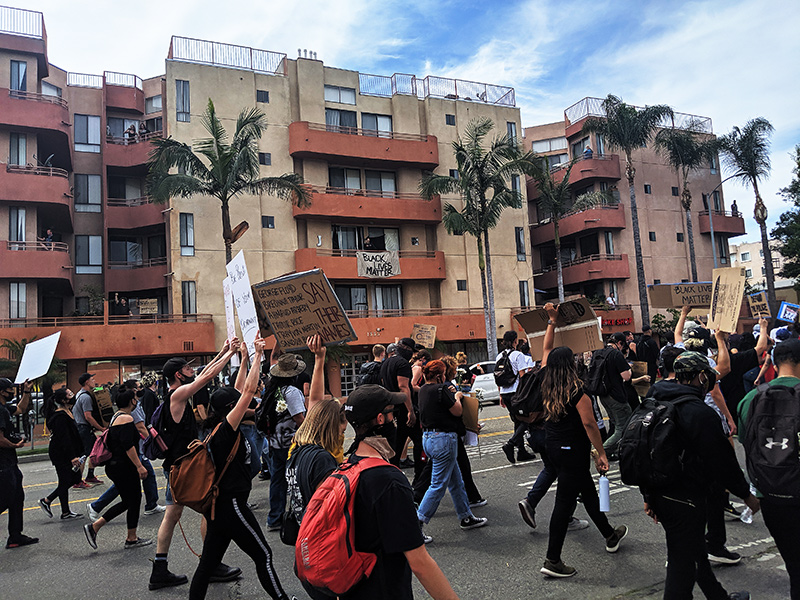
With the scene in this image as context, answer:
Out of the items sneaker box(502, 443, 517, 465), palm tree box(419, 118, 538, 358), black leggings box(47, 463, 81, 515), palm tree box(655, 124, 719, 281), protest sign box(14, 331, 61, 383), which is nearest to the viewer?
black leggings box(47, 463, 81, 515)

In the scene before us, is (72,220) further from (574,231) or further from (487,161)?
(574,231)

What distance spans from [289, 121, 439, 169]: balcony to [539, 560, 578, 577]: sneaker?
29074 millimetres

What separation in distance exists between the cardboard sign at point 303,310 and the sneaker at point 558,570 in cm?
240

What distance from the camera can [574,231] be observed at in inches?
1517

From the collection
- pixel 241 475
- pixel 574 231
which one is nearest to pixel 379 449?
pixel 241 475

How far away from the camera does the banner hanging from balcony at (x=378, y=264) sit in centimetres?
3189

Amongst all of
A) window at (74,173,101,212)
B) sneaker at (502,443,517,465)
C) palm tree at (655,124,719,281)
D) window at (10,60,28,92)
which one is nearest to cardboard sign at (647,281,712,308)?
sneaker at (502,443,517,465)

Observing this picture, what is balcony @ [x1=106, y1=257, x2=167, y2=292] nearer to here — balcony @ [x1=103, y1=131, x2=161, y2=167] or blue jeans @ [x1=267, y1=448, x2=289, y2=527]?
balcony @ [x1=103, y1=131, x2=161, y2=167]

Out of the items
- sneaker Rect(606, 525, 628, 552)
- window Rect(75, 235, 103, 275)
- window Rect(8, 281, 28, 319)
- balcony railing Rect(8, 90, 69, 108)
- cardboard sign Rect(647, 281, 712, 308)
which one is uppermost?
balcony railing Rect(8, 90, 69, 108)

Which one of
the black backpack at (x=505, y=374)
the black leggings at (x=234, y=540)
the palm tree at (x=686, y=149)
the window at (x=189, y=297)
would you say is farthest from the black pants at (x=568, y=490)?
the palm tree at (x=686, y=149)

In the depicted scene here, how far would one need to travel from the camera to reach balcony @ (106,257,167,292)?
31062 mm

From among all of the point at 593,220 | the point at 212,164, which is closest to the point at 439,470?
the point at 212,164

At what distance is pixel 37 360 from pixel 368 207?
855 inches

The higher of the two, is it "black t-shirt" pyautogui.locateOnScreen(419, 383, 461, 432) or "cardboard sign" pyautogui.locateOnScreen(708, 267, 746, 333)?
"cardboard sign" pyautogui.locateOnScreen(708, 267, 746, 333)
